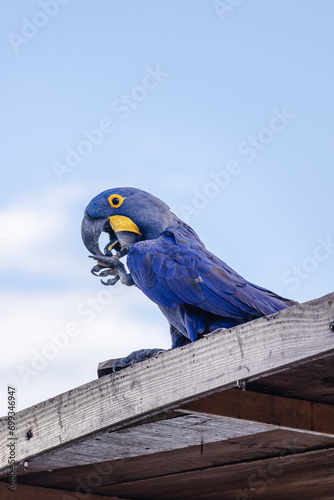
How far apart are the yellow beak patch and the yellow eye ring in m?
0.06

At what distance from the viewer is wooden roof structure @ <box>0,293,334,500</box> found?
5.69 feet

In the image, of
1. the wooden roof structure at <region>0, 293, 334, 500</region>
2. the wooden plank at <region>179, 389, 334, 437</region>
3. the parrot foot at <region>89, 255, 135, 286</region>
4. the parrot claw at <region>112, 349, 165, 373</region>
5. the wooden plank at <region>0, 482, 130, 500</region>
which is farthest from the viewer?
the parrot foot at <region>89, 255, 135, 286</region>

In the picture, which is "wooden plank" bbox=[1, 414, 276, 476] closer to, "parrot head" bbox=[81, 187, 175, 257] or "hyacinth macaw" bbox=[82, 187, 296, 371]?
"hyacinth macaw" bbox=[82, 187, 296, 371]

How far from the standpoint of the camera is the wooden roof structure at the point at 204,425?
173 cm

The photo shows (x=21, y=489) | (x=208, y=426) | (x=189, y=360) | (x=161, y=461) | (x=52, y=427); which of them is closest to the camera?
(x=189, y=360)

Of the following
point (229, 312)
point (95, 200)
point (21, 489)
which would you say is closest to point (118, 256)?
point (95, 200)

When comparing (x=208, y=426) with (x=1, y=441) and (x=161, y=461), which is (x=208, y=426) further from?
(x=1, y=441)

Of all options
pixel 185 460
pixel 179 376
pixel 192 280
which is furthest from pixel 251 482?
pixel 179 376

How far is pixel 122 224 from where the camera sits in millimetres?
3811

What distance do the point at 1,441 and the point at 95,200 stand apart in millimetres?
1651

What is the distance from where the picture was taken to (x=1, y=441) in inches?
102

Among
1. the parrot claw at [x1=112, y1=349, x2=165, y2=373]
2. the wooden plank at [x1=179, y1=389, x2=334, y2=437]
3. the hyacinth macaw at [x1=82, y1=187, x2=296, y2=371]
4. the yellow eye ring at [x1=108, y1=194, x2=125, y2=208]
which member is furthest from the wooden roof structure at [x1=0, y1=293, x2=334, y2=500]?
the yellow eye ring at [x1=108, y1=194, x2=125, y2=208]

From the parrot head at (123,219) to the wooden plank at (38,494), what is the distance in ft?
4.12

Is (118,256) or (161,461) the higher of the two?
(118,256)
